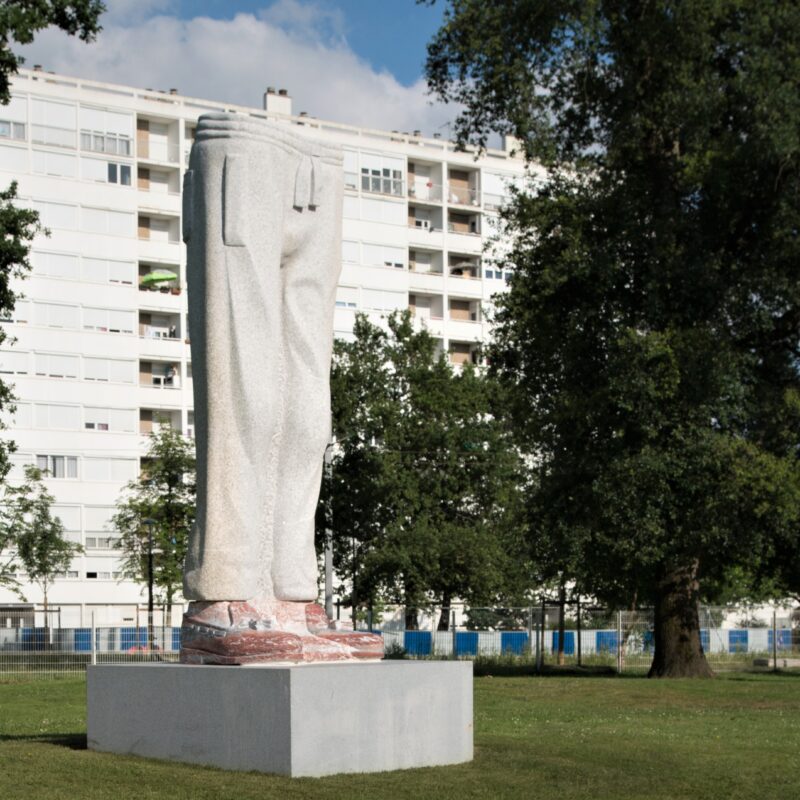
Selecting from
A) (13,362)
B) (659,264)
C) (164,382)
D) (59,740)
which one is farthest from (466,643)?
(164,382)

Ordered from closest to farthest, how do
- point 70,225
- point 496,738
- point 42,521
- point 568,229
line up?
1. point 496,738
2. point 568,229
3. point 42,521
4. point 70,225

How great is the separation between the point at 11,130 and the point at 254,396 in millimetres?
58833

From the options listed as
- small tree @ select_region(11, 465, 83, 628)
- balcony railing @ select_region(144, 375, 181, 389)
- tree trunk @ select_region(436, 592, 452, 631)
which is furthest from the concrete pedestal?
balcony railing @ select_region(144, 375, 181, 389)

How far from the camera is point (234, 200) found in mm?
12406

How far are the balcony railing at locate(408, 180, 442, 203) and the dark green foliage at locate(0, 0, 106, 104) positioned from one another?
54.2 m

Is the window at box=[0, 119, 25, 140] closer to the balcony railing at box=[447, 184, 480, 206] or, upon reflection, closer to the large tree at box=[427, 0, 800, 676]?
the balcony railing at box=[447, 184, 480, 206]

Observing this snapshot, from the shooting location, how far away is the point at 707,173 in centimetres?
2727

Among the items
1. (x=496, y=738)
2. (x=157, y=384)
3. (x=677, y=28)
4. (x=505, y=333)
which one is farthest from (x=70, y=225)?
(x=496, y=738)

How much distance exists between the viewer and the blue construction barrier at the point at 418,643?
43.1m

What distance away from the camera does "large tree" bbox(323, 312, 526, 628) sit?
5156cm

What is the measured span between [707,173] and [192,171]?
16.4 m

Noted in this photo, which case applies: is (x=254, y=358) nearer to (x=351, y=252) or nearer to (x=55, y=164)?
(x=55, y=164)

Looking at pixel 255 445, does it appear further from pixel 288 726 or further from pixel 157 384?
pixel 157 384

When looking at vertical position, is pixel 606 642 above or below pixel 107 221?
below
